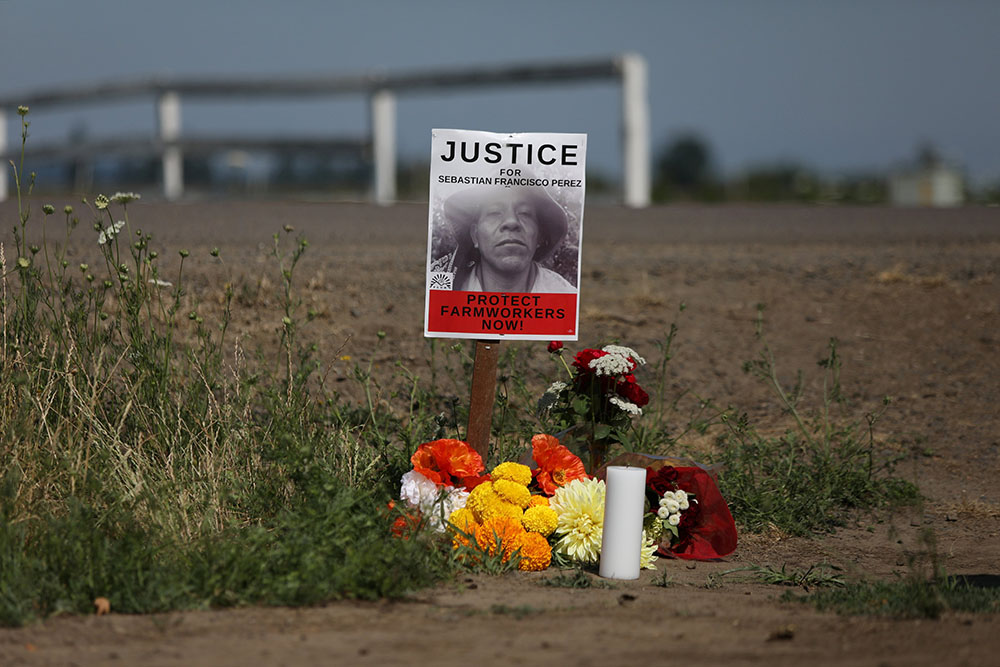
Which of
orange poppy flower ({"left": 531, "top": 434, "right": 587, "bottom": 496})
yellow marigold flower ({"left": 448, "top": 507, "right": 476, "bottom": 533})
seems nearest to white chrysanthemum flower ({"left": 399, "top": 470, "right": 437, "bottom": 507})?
yellow marigold flower ({"left": 448, "top": 507, "right": 476, "bottom": 533})

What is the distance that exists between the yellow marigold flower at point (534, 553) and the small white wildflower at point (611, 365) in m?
0.83

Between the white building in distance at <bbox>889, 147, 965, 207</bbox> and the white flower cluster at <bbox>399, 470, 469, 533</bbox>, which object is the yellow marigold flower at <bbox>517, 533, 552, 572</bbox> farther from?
the white building in distance at <bbox>889, 147, 965, 207</bbox>

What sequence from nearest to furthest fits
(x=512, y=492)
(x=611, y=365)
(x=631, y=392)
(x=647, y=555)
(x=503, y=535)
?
(x=503, y=535) → (x=512, y=492) → (x=647, y=555) → (x=611, y=365) → (x=631, y=392)

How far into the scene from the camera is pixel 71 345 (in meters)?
5.77

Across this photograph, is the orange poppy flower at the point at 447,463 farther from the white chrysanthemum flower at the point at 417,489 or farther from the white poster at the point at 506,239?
the white poster at the point at 506,239

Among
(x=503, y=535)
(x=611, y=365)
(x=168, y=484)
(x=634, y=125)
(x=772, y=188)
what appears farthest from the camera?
(x=772, y=188)

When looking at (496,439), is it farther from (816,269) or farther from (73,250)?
(816,269)

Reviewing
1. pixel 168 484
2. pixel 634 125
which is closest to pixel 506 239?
pixel 168 484

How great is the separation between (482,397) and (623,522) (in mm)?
1000

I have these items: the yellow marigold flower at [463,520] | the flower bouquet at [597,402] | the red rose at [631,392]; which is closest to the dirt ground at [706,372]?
the yellow marigold flower at [463,520]

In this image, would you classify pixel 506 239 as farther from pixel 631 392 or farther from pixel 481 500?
pixel 481 500

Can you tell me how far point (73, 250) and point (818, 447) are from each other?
5234 millimetres

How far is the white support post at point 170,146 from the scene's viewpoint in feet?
47.2

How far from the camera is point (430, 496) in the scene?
17.5 feet
